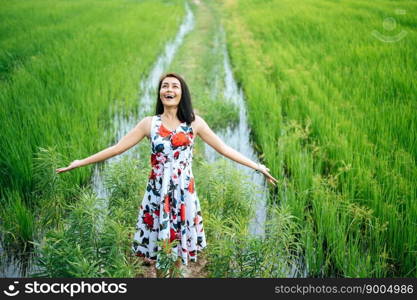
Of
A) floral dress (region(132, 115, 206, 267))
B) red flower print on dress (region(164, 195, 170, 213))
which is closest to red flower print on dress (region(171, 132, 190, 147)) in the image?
floral dress (region(132, 115, 206, 267))

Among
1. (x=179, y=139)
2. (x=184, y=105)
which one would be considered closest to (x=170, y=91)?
(x=184, y=105)

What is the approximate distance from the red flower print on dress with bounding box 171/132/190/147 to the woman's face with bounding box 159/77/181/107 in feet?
0.48

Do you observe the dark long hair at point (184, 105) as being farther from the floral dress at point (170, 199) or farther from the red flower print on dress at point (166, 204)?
the red flower print on dress at point (166, 204)

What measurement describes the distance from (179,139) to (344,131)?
6.97 feet

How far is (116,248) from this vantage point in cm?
186

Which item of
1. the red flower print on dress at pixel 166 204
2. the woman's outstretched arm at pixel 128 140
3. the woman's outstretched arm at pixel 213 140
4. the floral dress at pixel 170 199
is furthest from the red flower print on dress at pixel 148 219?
the woman's outstretched arm at pixel 213 140

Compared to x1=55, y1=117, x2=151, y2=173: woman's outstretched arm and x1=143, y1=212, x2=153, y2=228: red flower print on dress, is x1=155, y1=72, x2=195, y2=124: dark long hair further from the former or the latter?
x1=143, y1=212, x2=153, y2=228: red flower print on dress

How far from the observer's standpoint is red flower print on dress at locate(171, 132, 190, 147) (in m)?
1.73

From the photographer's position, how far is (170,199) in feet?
5.98

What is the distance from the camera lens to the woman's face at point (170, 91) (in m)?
1.69

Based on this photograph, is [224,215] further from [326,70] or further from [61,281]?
[326,70]

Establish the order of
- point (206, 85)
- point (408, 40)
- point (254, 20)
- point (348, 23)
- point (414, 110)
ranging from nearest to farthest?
point (414, 110)
point (408, 40)
point (206, 85)
point (348, 23)
point (254, 20)

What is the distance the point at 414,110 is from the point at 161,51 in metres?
5.30

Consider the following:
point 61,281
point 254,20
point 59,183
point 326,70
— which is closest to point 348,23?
point 326,70
